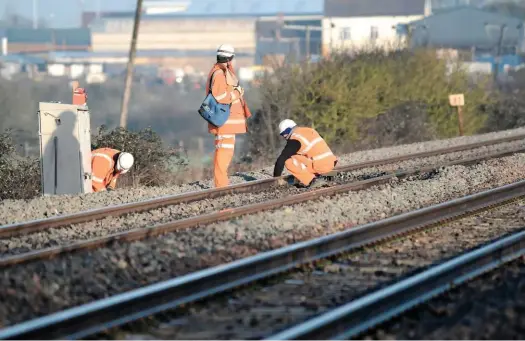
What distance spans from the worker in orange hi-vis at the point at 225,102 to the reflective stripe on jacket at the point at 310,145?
0.79 meters

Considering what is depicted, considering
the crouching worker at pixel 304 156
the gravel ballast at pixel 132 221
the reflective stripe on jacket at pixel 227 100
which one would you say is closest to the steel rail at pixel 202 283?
the gravel ballast at pixel 132 221

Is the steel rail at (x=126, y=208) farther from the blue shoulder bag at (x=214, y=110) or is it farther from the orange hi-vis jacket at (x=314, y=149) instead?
the blue shoulder bag at (x=214, y=110)

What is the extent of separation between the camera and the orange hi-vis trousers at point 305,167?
45.9ft

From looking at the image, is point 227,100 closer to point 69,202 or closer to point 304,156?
point 304,156

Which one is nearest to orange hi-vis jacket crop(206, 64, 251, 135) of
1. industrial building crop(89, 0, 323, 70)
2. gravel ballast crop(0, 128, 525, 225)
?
gravel ballast crop(0, 128, 525, 225)

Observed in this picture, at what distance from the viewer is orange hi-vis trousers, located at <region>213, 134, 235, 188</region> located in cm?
1395

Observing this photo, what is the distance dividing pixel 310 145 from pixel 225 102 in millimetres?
1461

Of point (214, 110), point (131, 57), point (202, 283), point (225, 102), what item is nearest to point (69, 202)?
point (214, 110)

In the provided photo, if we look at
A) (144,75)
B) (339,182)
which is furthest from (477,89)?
(144,75)

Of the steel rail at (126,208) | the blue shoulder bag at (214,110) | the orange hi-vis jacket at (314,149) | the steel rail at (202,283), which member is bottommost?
the steel rail at (126,208)

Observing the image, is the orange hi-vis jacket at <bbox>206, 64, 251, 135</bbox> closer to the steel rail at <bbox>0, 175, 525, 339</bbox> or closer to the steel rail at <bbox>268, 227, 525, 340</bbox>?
the steel rail at <bbox>0, 175, 525, 339</bbox>

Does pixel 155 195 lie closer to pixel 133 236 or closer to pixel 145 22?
pixel 133 236

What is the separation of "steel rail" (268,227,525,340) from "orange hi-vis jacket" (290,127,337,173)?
17.2 ft

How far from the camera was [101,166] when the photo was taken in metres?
15.2
